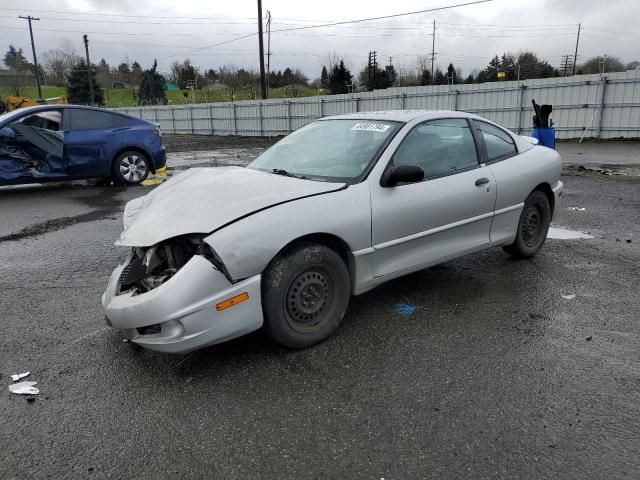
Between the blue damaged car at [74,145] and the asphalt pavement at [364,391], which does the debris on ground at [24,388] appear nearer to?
the asphalt pavement at [364,391]

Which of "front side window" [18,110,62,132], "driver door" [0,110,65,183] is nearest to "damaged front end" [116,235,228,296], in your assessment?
"driver door" [0,110,65,183]

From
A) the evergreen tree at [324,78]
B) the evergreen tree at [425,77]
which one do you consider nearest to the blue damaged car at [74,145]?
the evergreen tree at [425,77]

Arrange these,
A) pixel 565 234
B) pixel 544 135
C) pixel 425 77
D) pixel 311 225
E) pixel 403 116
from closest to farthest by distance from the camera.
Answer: pixel 311 225 → pixel 403 116 → pixel 565 234 → pixel 544 135 → pixel 425 77

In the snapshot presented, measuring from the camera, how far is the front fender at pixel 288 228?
9.46ft

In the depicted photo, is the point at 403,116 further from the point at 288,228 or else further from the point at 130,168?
the point at 130,168

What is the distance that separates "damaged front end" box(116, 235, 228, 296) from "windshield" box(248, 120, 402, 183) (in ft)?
3.68

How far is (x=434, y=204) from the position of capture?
12.8ft

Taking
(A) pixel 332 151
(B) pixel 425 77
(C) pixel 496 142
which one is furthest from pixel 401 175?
(B) pixel 425 77

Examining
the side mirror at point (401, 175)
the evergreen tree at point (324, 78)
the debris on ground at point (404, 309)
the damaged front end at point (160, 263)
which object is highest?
the evergreen tree at point (324, 78)

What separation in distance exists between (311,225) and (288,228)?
0.17 m

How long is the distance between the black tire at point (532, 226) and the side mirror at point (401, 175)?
1841 millimetres

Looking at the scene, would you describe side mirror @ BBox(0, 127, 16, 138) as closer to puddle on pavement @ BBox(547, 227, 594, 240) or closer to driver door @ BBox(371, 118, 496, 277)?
driver door @ BBox(371, 118, 496, 277)

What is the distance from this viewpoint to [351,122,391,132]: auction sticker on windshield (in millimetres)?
4027

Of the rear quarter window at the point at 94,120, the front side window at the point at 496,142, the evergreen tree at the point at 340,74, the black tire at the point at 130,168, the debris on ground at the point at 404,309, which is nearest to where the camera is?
the debris on ground at the point at 404,309
